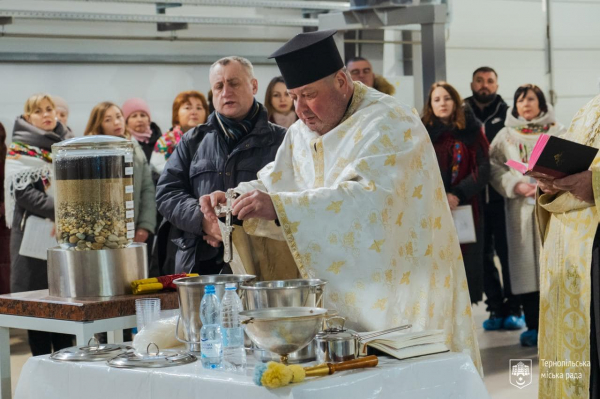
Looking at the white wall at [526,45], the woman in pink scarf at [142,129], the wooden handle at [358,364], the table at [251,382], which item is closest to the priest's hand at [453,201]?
the woman in pink scarf at [142,129]

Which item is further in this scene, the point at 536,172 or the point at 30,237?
the point at 30,237

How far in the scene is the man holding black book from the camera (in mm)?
3566

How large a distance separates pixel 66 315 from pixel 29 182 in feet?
8.66

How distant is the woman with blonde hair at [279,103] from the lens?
20.6 feet

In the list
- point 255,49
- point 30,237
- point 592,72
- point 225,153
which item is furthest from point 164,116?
point 592,72

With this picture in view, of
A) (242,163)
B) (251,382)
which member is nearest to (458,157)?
(242,163)

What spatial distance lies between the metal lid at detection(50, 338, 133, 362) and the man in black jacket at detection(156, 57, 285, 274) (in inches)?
47.2

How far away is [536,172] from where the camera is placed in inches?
133

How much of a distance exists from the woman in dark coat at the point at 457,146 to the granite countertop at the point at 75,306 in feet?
10.6

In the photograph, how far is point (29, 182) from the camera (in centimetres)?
578

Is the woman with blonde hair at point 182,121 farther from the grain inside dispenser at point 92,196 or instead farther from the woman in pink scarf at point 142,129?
the grain inside dispenser at point 92,196

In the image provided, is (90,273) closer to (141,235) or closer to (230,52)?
(141,235)

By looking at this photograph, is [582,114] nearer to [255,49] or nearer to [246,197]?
[246,197]

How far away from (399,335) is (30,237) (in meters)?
3.57
